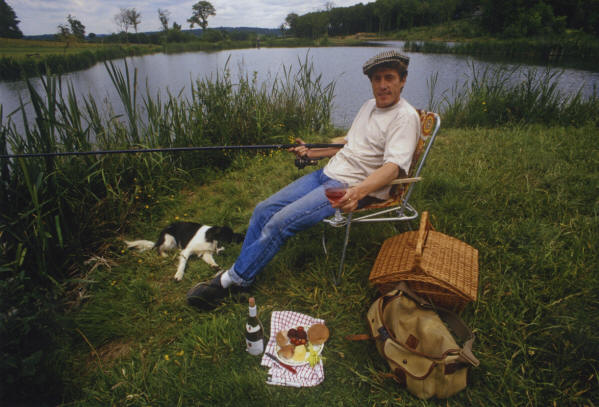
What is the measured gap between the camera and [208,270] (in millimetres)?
2441

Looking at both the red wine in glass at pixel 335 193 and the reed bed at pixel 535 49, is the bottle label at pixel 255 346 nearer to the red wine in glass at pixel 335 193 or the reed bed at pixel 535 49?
the red wine in glass at pixel 335 193

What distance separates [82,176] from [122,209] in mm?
457

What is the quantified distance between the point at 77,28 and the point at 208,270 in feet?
9.00

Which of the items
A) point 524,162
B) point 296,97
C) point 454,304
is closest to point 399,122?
point 454,304

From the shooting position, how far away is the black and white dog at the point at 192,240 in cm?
254

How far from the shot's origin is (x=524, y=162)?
11.2 feet

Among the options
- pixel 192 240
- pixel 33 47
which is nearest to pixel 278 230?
pixel 192 240

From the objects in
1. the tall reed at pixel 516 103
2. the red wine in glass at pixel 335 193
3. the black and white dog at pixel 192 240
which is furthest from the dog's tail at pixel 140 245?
the tall reed at pixel 516 103

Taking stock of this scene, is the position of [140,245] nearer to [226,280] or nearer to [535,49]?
[226,280]

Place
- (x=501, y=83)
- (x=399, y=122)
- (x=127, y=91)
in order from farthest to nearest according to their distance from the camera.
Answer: (x=501, y=83) < (x=127, y=91) < (x=399, y=122)

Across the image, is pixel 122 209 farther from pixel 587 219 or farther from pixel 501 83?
pixel 501 83

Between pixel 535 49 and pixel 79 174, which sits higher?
pixel 535 49

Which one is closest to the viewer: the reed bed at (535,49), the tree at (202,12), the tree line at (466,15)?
the tree at (202,12)

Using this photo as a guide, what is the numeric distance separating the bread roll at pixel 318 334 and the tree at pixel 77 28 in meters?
3.49
